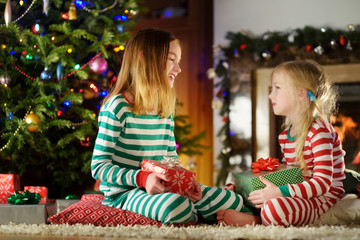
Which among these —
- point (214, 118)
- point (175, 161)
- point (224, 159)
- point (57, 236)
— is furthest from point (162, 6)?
point (57, 236)

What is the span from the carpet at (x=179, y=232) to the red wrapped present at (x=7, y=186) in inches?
25.0

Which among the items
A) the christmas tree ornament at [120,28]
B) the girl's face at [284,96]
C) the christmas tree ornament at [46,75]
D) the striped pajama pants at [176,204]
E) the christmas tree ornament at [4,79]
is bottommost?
the striped pajama pants at [176,204]

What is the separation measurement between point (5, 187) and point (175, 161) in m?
0.98

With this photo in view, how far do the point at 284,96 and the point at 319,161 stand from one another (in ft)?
1.13

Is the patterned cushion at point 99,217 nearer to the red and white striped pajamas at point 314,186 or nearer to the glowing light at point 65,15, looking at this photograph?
the red and white striped pajamas at point 314,186

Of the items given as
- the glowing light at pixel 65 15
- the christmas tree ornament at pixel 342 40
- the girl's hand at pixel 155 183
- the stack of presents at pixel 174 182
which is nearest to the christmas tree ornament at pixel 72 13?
the glowing light at pixel 65 15

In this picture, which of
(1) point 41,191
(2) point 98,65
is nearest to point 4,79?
(2) point 98,65

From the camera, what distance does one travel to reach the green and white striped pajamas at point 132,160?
5.80 feet

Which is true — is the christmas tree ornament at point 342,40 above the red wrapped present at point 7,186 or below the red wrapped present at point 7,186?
above

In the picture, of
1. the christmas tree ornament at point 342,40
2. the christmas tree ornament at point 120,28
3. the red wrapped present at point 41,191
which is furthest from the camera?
the christmas tree ornament at point 342,40

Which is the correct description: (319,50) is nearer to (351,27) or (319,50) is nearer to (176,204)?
(351,27)

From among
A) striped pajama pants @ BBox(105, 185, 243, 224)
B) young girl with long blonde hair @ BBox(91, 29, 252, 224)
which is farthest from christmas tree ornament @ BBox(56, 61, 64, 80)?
striped pajama pants @ BBox(105, 185, 243, 224)

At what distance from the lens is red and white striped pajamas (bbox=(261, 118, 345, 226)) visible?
1747mm

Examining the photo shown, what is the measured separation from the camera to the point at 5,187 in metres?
2.37
